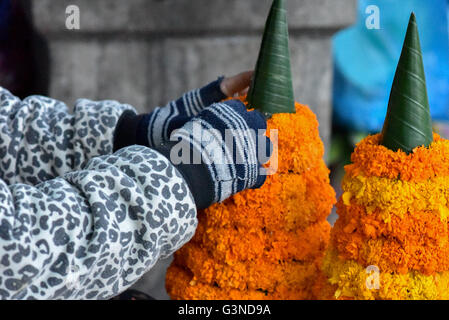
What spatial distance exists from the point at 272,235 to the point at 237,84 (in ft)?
0.80

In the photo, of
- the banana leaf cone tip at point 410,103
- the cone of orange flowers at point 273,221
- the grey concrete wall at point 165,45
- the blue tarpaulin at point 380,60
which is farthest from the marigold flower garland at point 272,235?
the blue tarpaulin at point 380,60

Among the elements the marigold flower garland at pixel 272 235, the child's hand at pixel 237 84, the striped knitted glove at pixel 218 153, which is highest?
the child's hand at pixel 237 84

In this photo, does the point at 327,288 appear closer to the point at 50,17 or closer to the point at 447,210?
the point at 447,210

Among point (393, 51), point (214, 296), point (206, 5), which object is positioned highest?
point (206, 5)

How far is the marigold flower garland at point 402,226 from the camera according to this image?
1.61 feet

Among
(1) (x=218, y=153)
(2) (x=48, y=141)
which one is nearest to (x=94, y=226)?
(1) (x=218, y=153)

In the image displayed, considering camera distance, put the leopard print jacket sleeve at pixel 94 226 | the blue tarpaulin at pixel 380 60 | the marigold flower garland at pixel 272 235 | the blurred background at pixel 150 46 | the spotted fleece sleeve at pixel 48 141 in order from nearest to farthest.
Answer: the leopard print jacket sleeve at pixel 94 226, the marigold flower garland at pixel 272 235, the spotted fleece sleeve at pixel 48 141, the blurred background at pixel 150 46, the blue tarpaulin at pixel 380 60

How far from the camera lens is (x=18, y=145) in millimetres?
689

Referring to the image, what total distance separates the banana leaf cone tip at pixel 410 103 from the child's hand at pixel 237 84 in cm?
25

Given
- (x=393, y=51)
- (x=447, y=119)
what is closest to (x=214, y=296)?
(x=393, y=51)

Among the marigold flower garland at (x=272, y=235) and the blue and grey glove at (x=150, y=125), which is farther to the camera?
the blue and grey glove at (x=150, y=125)

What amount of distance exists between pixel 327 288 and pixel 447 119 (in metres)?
1.26

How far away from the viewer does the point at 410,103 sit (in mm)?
501

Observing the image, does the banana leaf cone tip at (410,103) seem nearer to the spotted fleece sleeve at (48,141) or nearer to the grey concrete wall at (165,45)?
the spotted fleece sleeve at (48,141)
